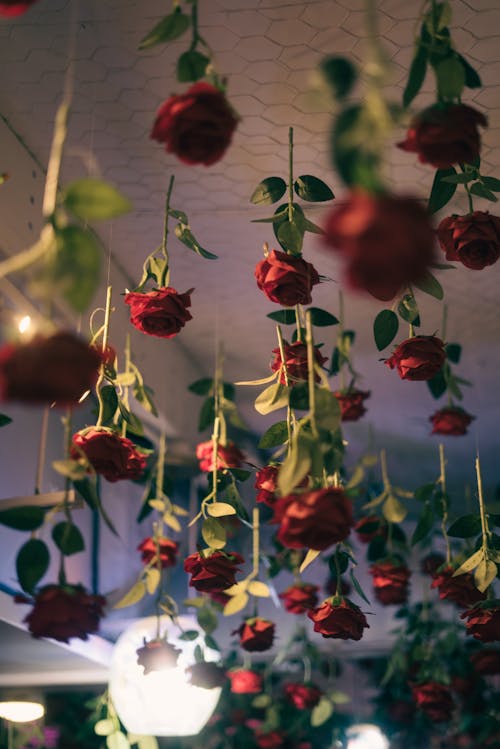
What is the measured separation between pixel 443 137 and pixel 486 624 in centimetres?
104

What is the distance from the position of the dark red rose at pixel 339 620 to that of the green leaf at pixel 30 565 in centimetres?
59

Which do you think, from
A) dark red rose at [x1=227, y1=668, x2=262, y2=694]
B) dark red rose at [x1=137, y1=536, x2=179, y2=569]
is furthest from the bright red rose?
dark red rose at [x1=227, y1=668, x2=262, y2=694]

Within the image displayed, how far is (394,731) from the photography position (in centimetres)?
466

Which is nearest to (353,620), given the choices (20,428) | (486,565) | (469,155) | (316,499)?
(486,565)

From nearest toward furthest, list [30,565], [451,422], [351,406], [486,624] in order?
1. [30,565]
2. [486,624]
3. [351,406]
4. [451,422]

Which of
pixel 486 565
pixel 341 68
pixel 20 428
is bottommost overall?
pixel 486 565

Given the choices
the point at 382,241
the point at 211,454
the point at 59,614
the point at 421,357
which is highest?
the point at 211,454

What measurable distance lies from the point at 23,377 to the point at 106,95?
1.40 m

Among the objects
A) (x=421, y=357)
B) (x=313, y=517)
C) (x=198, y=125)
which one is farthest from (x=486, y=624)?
(x=198, y=125)

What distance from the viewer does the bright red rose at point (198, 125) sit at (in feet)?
2.97

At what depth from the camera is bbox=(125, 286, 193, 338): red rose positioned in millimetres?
1479

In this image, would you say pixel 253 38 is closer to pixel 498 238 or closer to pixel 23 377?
pixel 498 238

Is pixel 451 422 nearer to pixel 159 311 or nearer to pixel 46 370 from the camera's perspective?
pixel 159 311

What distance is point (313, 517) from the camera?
937 millimetres
